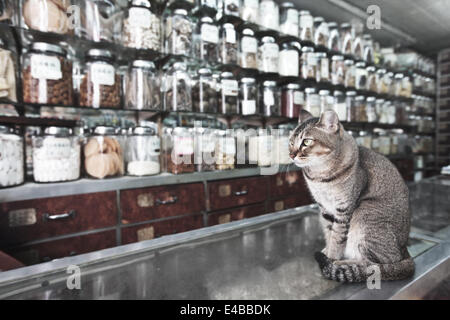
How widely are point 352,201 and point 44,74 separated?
152 cm

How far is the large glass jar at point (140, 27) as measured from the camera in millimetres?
1568

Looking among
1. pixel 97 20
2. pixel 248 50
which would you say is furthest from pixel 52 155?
pixel 248 50

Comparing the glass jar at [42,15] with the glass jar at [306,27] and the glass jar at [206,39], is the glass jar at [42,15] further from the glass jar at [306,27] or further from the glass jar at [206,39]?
the glass jar at [306,27]

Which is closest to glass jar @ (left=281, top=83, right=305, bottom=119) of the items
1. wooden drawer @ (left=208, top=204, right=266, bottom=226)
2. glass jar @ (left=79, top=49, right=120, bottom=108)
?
wooden drawer @ (left=208, top=204, right=266, bottom=226)

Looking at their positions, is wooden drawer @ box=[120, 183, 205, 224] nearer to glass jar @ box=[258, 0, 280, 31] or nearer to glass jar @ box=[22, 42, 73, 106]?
glass jar @ box=[22, 42, 73, 106]

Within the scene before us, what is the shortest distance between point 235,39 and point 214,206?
1307 mm

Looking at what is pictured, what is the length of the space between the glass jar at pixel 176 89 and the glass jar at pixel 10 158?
0.84 m

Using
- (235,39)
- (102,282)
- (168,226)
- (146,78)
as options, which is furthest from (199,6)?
(102,282)

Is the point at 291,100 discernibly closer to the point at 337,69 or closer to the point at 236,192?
the point at 337,69

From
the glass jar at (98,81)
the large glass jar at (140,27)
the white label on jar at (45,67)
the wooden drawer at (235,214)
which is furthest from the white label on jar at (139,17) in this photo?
the wooden drawer at (235,214)

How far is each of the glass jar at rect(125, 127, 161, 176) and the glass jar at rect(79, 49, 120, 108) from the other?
253mm

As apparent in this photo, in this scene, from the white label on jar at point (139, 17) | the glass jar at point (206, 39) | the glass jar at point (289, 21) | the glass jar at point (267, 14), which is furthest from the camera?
the glass jar at point (289, 21)

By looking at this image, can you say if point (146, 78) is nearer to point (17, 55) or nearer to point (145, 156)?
point (145, 156)

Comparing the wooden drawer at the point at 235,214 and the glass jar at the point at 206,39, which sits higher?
the glass jar at the point at 206,39
